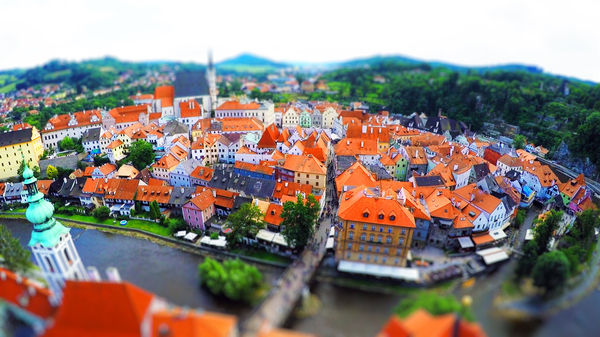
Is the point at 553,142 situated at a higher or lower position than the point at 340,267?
higher

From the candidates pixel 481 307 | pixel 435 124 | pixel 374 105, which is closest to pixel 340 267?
pixel 481 307

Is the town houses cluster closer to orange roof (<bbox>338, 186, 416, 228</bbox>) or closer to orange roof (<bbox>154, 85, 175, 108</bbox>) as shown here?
orange roof (<bbox>338, 186, 416, 228</bbox>)

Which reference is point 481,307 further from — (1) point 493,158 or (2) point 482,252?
(1) point 493,158

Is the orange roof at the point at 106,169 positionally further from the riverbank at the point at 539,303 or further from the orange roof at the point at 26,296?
the riverbank at the point at 539,303

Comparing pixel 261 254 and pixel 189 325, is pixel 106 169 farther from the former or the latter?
pixel 189 325

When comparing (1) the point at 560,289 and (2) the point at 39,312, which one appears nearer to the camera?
(2) the point at 39,312

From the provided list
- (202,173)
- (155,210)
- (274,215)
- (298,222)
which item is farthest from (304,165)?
(155,210)

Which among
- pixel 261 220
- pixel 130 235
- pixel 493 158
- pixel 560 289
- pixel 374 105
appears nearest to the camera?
pixel 560 289

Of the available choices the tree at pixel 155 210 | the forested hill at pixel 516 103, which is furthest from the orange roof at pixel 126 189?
the forested hill at pixel 516 103
